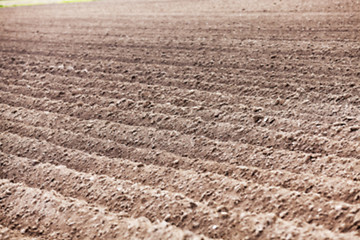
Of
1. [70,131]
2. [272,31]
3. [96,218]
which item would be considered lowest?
[96,218]

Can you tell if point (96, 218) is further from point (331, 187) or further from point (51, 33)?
point (51, 33)

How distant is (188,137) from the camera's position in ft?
10.4

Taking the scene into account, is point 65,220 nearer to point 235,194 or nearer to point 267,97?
point 235,194

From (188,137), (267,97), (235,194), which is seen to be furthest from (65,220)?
(267,97)

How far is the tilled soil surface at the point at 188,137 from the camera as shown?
2.22 metres

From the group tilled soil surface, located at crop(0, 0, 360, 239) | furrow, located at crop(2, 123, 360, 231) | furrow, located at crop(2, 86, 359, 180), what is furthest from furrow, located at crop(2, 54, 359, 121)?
furrow, located at crop(2, 123, 360, 231)

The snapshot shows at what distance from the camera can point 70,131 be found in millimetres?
3480

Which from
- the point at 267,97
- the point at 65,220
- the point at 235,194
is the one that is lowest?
the point at 65,220

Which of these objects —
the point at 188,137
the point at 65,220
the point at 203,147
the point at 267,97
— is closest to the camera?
the point at 65,220

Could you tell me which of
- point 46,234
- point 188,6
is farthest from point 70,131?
point 188,6

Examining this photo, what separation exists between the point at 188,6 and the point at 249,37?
4.91 metres

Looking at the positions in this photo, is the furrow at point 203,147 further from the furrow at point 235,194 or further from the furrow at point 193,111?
the furrow at point 235,194

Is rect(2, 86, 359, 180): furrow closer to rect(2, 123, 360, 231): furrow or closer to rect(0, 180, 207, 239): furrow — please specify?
rect(2, 123, 360, 231): furrow

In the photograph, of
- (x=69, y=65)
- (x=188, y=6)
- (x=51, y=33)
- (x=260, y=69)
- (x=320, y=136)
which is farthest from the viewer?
(x=188, y=6)
